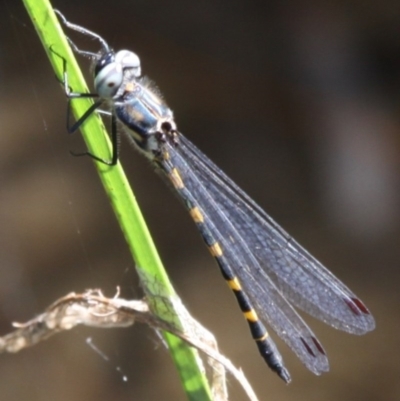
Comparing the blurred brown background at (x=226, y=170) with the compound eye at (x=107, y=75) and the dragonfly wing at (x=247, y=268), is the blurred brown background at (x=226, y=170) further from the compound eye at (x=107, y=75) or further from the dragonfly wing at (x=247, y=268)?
the compound eye at (x=107, y=75)

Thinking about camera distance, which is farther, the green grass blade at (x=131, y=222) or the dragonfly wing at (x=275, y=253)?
the dragonfly wing at (x=275, y=253)

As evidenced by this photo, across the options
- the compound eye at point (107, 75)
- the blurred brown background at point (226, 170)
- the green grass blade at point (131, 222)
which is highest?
the blurred brown background at point (226, 170)

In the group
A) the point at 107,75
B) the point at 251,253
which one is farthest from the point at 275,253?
the point at 107,75

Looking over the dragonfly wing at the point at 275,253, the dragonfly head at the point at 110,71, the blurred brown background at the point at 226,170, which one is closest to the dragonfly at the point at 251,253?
the dragonfly wing at the point at 275,253

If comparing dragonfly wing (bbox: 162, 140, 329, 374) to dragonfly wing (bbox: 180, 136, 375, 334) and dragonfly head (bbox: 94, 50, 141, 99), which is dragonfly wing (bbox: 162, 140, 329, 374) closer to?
dragonfly wing (bbox: 180, 136, 375, 334)

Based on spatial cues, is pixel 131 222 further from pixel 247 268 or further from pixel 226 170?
pixel 226 170

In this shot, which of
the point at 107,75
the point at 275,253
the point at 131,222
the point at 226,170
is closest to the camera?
the point at 131,222

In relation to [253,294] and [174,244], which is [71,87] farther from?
[174,244]

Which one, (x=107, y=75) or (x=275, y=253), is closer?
(x=107, y=75)
